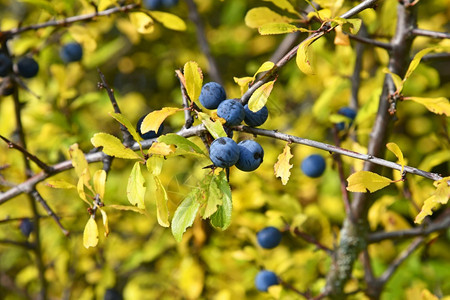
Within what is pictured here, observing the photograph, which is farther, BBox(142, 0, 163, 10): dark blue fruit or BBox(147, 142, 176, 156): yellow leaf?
BBox(142, 0, 163, 10): dark blue fruit

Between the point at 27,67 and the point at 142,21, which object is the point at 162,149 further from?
the point at 27,67

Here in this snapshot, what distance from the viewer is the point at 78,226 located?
2.11 m

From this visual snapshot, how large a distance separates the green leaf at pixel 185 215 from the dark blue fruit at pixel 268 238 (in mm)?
837

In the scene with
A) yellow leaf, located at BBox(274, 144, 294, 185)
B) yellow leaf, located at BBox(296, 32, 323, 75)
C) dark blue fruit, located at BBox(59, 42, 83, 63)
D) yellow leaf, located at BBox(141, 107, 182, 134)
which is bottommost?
dark blue fruit, located at BBox(59, 42, 83, 63)

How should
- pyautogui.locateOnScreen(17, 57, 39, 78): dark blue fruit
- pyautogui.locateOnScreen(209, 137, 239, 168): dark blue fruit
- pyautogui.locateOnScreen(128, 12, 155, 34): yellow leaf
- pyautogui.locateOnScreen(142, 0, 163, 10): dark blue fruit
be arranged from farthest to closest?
pyautogui.locateOnScreen(142, 0, 163, 10): dark blue fruit → pyautogui.locateOnScreen(17, 57, 39, 78): dark blue fruit → pyautogui.locateOnScreen(128, 12, 155, 34): yellow leaf → pyautogui.locateOnScreen(209, 137, 239, 168): dark blue fruit

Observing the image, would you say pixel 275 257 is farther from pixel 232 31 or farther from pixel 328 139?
pixel 232 31

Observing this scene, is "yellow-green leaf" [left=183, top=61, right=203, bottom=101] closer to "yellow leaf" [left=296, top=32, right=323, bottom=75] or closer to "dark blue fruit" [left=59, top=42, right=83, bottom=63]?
"yellow leaf" [left=296, top=32, right=323, bottom=75]

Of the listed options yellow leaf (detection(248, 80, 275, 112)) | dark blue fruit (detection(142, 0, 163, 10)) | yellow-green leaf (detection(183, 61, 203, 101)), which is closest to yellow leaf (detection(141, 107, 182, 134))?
yellow-green leaf (detection(183, 61, 203, 101))

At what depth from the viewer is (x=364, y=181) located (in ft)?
3.39

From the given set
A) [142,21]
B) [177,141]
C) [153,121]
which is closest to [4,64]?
[142,21]

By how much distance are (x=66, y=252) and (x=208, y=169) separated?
4.66 ft

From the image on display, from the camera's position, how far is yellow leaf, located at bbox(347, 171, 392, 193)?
3.37 feet

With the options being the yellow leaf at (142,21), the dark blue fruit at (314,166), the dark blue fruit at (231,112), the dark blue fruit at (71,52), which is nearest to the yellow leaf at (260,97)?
the dark blue fruit at (231,112)

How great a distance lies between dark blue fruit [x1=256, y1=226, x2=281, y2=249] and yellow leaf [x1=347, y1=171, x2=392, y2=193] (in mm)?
805
